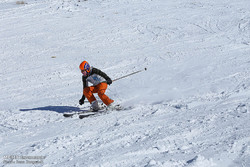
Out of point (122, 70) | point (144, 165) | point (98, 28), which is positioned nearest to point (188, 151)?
point (144, 165)

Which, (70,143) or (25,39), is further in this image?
(25,39)

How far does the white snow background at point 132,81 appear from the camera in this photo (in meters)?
5.03

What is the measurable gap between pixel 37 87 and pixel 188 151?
6.64 m

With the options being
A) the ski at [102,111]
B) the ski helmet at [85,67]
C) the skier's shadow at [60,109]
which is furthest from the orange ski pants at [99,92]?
the skier's shadow at [60,109]

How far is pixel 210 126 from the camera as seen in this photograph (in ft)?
18.0

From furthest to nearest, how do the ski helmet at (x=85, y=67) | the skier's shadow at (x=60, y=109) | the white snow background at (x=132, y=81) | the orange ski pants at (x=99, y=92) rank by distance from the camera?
the skier's shadow at (x=60, y=109) < the orange ski pants at (x=99, y=92) < the ski helmet at (x=85, y=67) < the white snow background at (x=132, y=81)

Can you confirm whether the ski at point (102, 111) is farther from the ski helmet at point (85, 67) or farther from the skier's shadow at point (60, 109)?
the ski helmet at point (85, 67)

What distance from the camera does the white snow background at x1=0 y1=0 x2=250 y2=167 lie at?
16.5 feet

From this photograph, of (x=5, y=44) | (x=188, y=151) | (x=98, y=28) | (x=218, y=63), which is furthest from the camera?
(x=98, y=28)

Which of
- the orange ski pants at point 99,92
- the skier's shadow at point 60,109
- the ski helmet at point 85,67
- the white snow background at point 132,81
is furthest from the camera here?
the skier's shadow at point 60,109

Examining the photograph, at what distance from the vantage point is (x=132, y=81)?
952 centimetres

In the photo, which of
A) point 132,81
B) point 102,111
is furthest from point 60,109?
point 132,81

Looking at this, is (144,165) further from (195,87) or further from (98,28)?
(98,28)

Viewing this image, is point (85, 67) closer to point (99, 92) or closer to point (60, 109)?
point (99, 92)
